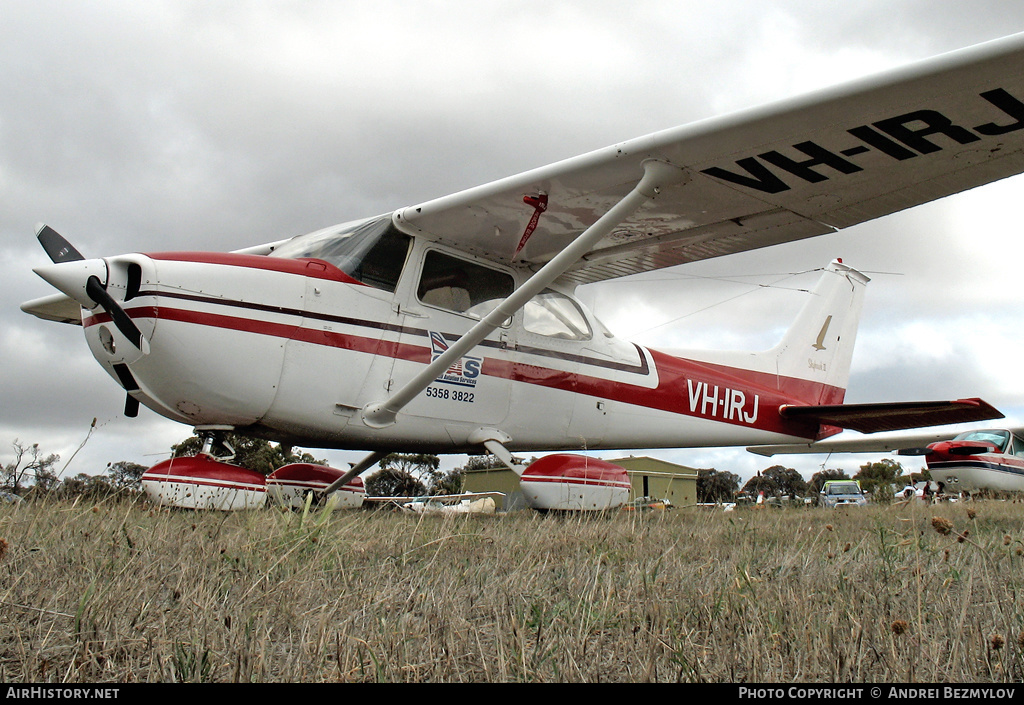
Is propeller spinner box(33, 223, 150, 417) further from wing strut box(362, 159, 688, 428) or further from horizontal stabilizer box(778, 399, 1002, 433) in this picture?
horizontal stabilizer box(778, 399, 1002, 433)

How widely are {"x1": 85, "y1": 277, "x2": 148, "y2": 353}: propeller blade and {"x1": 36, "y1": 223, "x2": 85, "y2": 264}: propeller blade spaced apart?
1.77 ft

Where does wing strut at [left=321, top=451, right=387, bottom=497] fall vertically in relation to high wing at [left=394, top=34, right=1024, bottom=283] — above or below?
below

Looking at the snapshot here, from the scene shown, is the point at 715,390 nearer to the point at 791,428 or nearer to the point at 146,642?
the point at 791,428

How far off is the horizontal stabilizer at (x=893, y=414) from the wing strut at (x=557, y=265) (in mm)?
3762

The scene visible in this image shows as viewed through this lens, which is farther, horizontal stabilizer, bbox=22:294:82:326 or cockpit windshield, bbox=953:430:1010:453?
cockpit windshield, bbox=953:430:1010:453

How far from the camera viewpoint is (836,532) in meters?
3.80

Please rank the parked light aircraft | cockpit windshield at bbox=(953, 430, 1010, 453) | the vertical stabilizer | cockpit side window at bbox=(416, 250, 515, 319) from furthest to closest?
1. cockpit windshield at bbox=(953, 430, 1010, 453)
2. the parked light aircraft
3. the vertical stabilizer
4. cockpit side window at bbox=(416, 250, 515, 319)

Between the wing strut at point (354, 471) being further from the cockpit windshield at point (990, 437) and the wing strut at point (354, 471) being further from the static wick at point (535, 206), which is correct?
the cockpit windshield at point (990, 437)

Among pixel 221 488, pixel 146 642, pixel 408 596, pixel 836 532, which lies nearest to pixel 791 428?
pixel 836 532

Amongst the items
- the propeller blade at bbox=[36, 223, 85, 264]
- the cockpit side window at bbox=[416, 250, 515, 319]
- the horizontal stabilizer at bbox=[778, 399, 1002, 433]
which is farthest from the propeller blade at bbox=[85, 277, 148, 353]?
the horizontal stabilizer at bbox=[778, 399, 1002, 433]

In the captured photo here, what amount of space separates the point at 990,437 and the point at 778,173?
1457 centimetres

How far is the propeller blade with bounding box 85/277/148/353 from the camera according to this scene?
4297 millimetres

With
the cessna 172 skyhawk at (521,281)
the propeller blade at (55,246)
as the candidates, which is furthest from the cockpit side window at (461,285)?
the propeller blade at (55,246)

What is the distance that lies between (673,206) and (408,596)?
4.25m
